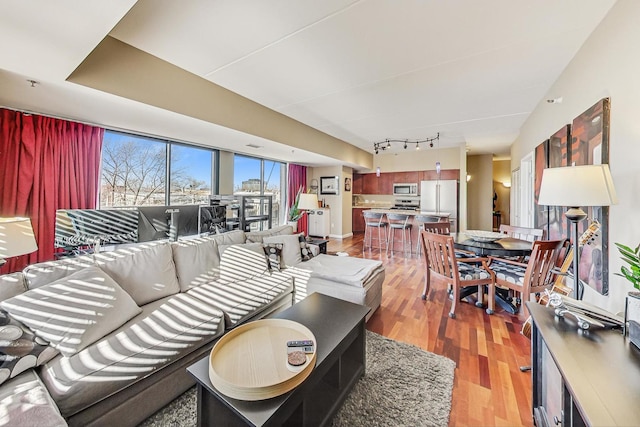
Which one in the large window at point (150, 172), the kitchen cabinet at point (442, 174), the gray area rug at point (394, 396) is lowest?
the gray area rug at point (394, 396)

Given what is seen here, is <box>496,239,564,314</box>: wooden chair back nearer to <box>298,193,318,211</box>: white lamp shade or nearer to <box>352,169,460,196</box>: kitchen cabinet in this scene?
<box>298,193,318,211</box>: white lamp shade

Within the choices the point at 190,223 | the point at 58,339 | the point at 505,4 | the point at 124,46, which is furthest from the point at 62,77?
the point at 505,4

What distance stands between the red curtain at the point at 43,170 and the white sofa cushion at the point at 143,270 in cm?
163

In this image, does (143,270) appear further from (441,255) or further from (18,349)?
(441,255)

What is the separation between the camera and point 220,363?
1170 mm

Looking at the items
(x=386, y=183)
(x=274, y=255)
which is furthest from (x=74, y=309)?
(x=386, y=183)

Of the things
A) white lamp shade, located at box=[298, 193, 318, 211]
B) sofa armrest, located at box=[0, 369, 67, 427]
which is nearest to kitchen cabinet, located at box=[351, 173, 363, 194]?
white lamp shade, located at box=[298, 193, 318, 211]

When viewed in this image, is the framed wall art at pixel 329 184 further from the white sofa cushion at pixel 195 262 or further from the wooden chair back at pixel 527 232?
the white sofa cushion at pixel 195 262

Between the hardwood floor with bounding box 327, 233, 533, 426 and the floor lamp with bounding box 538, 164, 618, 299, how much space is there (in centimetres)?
75

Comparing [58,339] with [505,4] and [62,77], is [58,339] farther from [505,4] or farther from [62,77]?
[505,4]

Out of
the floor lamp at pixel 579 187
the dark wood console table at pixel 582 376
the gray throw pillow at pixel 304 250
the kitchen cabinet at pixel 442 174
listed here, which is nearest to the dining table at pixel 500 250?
the floor lamp at pixel 579 187

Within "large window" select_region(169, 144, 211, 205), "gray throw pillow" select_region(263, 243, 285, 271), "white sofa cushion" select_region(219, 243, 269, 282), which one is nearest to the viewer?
"white sofa cushion" select_region(219, 243, 269, 282)

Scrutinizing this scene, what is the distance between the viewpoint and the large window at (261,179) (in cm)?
543

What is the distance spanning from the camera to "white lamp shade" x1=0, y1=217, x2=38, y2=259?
1.35 metres
